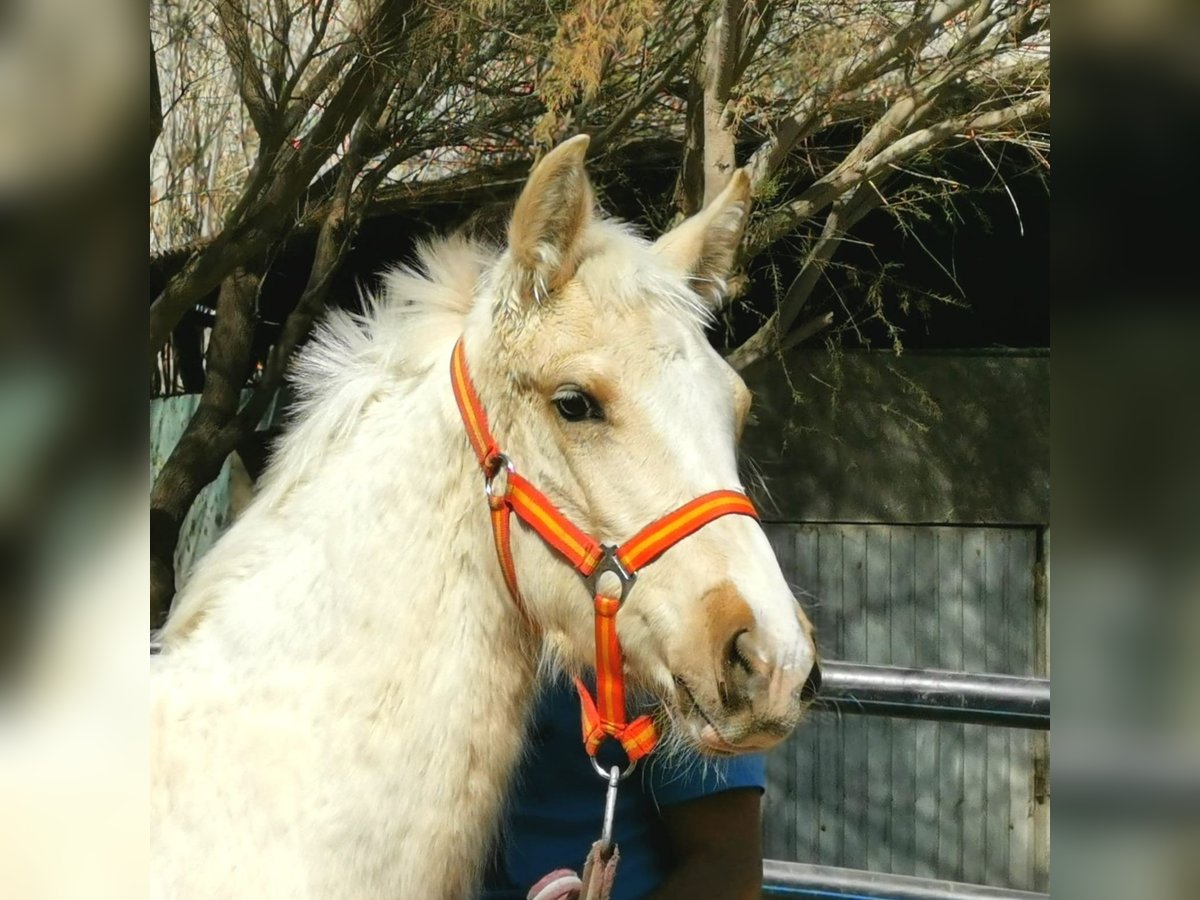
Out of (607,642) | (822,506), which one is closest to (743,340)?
(822,506)

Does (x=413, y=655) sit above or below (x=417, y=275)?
below

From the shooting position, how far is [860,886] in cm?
218

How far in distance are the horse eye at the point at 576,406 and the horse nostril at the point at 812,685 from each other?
0.44 meters

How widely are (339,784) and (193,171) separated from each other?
4.24 meters

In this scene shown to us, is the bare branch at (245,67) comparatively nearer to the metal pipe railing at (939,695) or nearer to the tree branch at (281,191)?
the tree branch at (281,191)

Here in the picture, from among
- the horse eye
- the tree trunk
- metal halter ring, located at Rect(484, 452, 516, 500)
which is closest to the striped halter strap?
metal halter ring, located at Rect(484, 452, 516, 500)

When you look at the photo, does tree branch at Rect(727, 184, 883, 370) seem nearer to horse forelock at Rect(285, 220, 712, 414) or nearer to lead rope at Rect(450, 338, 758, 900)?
horse forelock at Rect(285, 220, 712, 414)

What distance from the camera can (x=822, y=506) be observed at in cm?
573

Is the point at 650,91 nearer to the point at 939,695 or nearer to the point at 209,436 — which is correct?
the point at 209,436

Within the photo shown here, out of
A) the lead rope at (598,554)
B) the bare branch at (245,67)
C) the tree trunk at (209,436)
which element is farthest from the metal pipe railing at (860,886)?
the bare branch at (245,67)

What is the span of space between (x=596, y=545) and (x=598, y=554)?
1 centimetres

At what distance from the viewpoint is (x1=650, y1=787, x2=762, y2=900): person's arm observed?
1.68 m

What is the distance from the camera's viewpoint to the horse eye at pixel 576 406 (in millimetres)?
1467

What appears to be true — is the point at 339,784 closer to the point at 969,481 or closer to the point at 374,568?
the point at 374,568
